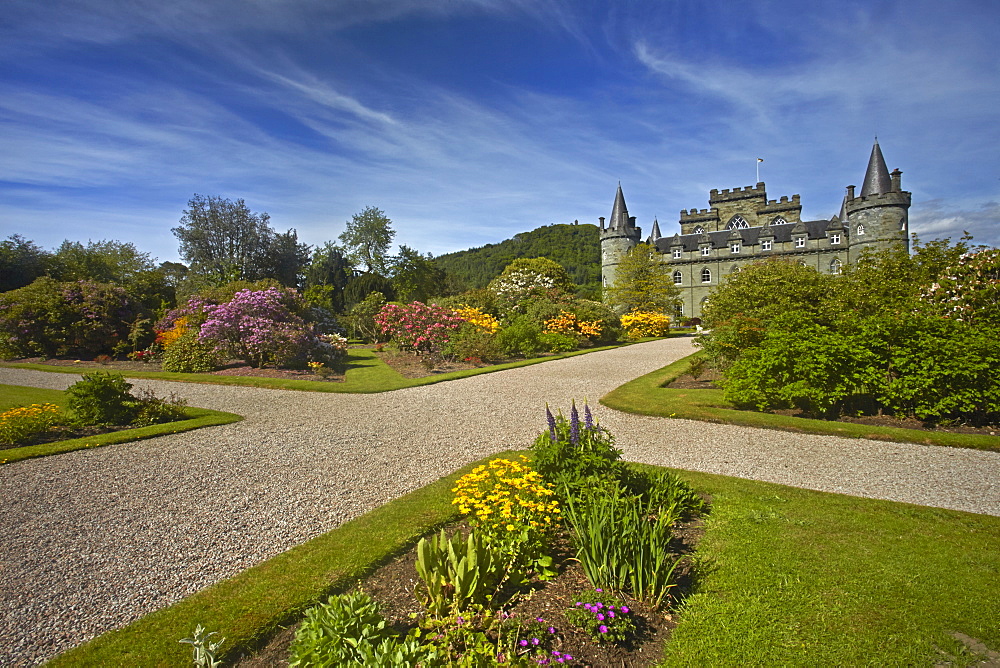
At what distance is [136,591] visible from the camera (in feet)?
11.3

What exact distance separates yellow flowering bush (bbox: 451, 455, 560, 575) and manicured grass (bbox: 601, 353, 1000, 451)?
16.4 feet

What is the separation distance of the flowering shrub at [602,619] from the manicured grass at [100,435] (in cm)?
727

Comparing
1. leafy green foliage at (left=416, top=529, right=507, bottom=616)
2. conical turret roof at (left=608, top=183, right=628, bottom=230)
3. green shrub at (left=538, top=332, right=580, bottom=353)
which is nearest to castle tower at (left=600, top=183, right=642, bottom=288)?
conical turret roof at (left=608, top=183, right=628, bottom=230)

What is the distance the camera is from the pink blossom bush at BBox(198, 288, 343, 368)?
14.5 m

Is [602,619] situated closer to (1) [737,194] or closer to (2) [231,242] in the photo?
(2) [231,242]

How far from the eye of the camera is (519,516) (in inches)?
142

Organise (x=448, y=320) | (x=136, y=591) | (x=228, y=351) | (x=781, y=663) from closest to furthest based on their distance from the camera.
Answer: (x=781, y=663) → (x=136, y=591) → (x=228, y=351) → (x=448, y=320)

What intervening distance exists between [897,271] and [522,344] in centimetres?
1103

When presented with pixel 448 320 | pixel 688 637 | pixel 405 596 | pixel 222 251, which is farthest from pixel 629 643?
pixel 222 251

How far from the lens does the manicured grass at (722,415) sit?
21.5ft

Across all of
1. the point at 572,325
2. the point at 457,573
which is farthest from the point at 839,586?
the point at 572,325

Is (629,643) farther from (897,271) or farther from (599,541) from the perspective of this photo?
(897,271)

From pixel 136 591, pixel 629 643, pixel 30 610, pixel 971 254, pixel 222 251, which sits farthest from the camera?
pixel 222 251

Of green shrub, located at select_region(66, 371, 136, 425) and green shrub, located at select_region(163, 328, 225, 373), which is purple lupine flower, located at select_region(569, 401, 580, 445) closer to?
green shrub, located at select_region(66, 371, 136, 425)
